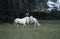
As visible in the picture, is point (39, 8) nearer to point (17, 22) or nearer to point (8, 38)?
point (17, 22)

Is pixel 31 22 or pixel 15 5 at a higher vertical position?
pixel 15 5

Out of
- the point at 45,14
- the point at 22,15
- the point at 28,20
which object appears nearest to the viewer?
the point at 28,20

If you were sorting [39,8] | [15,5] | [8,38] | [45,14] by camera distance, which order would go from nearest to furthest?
1. [8,38]
2. [15,5]
3. [45,14]
4. [39,8]

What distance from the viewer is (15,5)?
18.8m

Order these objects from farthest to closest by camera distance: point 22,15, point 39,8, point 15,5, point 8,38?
point 39,8, point 22,15, point 15,5, point 8,38

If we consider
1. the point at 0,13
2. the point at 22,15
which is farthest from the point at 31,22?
the point at 22,15

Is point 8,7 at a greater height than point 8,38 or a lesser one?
greater

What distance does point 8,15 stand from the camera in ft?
63.9

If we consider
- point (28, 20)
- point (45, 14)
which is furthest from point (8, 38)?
point (45, 14)

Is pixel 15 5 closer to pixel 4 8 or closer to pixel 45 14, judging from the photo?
pixel 4 8

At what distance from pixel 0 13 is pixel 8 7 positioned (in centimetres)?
99

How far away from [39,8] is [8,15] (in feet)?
27.4

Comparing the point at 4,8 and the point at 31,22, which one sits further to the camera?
the point at 4,8

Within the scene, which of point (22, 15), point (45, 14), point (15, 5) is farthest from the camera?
point (45, 14)
